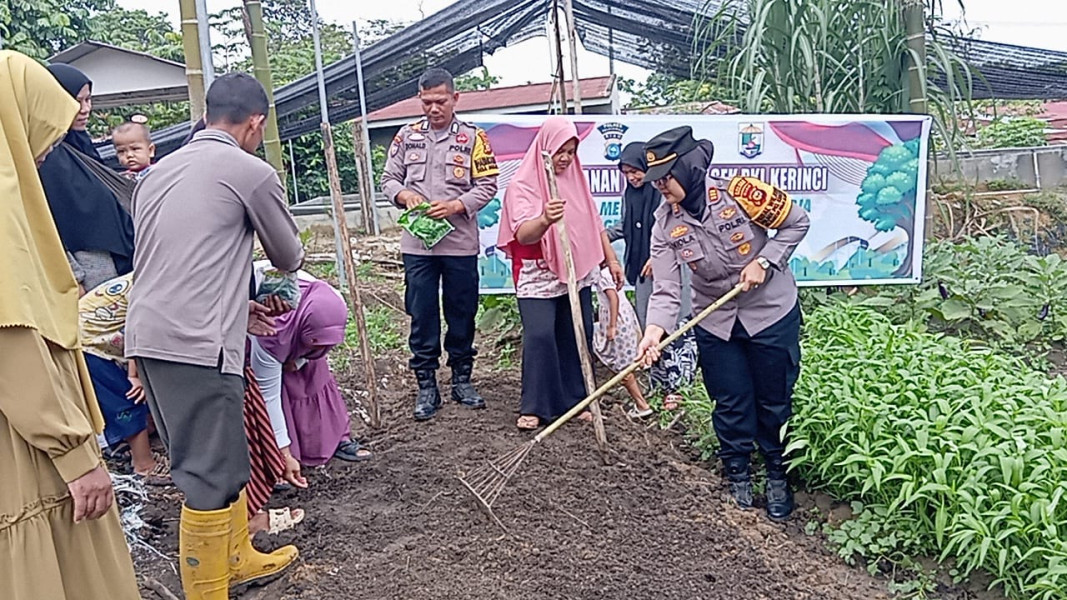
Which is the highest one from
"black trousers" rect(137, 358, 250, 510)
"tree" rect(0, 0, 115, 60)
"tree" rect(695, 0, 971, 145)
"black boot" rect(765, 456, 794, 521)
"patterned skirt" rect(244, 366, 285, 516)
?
"tree" rect(0, 0, 115, 60)

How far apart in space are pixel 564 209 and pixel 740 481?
4.57 ft

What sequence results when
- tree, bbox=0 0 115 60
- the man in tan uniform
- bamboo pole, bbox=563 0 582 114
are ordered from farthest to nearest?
1. tree, bbox=0 0 115 60
2. bamboo pole, bbox=563 0 582 114
3. the man in tan uniform

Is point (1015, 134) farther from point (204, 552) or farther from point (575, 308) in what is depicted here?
point (204, 552)

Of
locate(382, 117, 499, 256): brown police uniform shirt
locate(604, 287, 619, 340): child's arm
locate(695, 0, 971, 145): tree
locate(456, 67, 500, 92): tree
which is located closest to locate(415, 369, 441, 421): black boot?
locate(382, 117, 499, 256): brown police uniform shirt

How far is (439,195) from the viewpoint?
3965 mm

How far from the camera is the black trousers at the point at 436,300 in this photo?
400 cm

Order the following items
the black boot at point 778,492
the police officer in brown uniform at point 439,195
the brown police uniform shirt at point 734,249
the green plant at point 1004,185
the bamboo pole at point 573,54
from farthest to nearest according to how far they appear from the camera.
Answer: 1. the green plant at point 1004,185
2. the bamboo pole at point 573,54
3. the police officer in brown uniform at point 439,195
4. the black boot at point 778,492
5. the brown police uniform shirt at point 734,249

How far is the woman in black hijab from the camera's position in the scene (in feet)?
10.6

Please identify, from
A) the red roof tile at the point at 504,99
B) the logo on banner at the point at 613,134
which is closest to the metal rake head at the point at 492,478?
the logo on banner at the point at 613,134

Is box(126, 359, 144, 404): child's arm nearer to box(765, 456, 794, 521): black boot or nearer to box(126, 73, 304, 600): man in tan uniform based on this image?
box(126, 73, 304, 600): man in tan uniform

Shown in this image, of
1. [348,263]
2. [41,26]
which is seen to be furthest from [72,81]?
[41,26]

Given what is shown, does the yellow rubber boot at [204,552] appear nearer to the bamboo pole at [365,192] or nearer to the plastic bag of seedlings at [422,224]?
the plastic bag of seedlings at [422,224]

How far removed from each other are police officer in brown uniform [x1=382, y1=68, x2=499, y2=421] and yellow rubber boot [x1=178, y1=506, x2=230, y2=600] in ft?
5.66

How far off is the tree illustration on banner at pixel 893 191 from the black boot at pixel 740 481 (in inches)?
91.9
